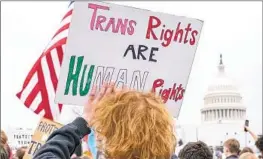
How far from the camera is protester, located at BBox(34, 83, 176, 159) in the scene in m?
1.84

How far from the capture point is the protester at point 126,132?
184 cm

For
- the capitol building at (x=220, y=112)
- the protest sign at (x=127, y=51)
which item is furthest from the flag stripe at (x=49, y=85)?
the capitol building at (x=220, y=112)

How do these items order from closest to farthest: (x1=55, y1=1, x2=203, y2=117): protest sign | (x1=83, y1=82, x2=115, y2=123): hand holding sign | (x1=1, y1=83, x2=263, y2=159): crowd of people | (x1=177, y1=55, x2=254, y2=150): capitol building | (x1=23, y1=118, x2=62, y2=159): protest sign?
(x1=1, y1=83, x2=263, y2=159): crowd of people, (x1=83, y1=82, x2=115, y2=123): hand holding sign, (x1=55, y1=1, x2=203, y2=117): protest sign, (x1=23, y1=118, x2=62, y2=159): protest sign, (x1=177, y1=55, x2=254, y2=150): capitol building

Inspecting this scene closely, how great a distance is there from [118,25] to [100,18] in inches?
6.4

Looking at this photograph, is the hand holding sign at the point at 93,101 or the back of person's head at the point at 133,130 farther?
the hand holding sign at the point at 93,101

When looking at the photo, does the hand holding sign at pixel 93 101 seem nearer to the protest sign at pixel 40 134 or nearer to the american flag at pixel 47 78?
the american flag at pixel 47 78

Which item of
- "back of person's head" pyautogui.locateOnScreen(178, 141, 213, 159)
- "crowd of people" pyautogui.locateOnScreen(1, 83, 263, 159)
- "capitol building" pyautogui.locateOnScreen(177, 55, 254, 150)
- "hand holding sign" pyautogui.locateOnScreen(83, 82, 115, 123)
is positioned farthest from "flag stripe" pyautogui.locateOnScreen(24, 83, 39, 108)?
"capitol building" pyautogui.locateOnScreen(177, 55, 254, 150)

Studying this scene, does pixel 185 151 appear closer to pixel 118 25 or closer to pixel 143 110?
pixel 118 25

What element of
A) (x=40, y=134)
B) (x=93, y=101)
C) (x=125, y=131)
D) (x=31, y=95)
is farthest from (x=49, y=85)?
(x=125, y=131)

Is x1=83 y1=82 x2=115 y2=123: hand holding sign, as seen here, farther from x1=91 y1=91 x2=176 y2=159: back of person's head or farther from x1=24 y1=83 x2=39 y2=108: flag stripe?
x1=24 y1=83 x2=39 y2=108: flag stripe

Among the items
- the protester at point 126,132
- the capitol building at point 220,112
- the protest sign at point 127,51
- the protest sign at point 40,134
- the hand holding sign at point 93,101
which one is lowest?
the protester at point 126,132

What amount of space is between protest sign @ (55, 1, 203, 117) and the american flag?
1.90ft

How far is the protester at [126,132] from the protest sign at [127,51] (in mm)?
2263

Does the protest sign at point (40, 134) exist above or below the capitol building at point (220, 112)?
below
